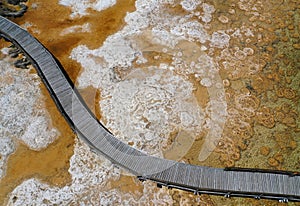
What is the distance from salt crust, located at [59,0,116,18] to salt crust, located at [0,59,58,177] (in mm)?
4948

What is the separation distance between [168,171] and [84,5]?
38.2ft

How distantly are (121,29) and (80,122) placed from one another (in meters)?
6.65

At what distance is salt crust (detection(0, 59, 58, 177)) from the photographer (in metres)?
14.6

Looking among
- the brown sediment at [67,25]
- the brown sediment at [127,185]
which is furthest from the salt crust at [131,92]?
the brown sediment at [67,25]

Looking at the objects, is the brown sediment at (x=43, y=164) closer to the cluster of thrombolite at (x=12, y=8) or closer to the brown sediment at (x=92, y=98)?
the brown sediment at (x=92, y=98)

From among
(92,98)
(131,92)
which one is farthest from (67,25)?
(131,92)

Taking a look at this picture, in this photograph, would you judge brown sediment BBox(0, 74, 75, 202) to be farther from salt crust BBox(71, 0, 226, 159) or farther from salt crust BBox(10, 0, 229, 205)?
salt crust BBox(71, 0, 226, 159)

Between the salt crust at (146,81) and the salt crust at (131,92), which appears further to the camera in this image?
the salt crust at (146,81)

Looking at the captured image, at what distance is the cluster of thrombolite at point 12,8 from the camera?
19.0 meters

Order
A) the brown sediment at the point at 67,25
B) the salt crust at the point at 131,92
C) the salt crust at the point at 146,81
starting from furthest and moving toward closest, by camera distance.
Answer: the brown sediment at the point at 67,25
the salt crust at the point at 146,81
the salt crust at the point at 131,92

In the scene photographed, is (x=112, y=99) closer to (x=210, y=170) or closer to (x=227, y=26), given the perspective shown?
(x=210, y=170)

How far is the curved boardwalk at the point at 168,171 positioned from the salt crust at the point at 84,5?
5.62 metres

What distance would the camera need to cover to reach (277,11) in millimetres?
19172

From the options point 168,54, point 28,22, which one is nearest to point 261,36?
point 168,54
